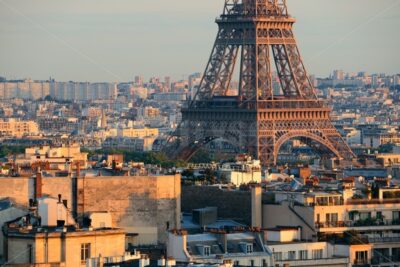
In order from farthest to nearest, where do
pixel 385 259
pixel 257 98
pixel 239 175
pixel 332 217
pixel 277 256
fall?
pixel 257 98 < pixel 239 175 < pixel 332 217 < pixel 385 259 < pixel 277 256

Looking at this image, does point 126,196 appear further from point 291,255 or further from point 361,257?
point 361,257

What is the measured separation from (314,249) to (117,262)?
252 inches

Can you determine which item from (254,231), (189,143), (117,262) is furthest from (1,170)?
(189,143)

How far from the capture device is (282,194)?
4219cm

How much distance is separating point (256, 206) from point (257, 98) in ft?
200

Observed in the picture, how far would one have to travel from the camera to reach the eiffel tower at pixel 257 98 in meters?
101

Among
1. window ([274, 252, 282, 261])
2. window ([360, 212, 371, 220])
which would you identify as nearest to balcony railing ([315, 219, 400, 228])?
window ([360, 212, 371, 220])

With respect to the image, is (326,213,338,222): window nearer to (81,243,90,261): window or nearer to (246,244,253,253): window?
(246,244,253,253): window

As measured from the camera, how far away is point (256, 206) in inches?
1655

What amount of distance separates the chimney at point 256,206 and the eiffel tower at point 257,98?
5723cm

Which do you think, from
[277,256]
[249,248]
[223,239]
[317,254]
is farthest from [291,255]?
[223,239]

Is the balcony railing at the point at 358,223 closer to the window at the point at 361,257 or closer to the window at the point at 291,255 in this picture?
the window at the point at 361,257

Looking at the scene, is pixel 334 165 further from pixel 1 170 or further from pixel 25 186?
pixel 25 186

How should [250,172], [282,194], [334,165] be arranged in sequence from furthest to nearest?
[334,165]
[250,172]
[282,194]
